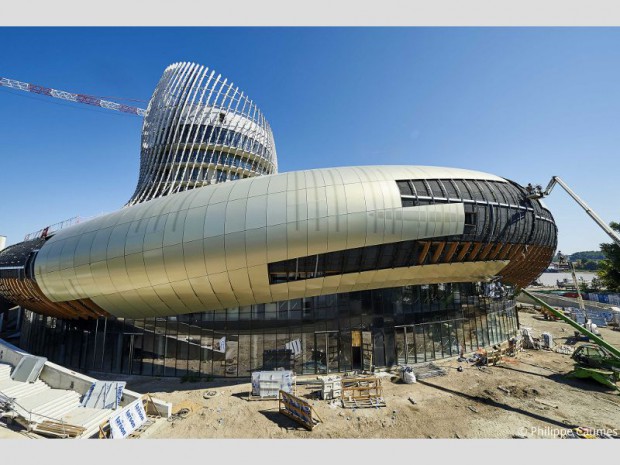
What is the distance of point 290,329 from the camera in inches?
840

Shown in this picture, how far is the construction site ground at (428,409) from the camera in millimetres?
13320

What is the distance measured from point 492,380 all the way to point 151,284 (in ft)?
84.1

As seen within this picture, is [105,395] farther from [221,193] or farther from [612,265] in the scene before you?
[612,265]

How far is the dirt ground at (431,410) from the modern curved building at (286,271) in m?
3.12

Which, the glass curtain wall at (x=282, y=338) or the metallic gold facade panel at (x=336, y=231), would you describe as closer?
the metallic gold facade panel at (x=336, y=231)

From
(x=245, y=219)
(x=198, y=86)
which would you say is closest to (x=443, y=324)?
(x=245, y=219)

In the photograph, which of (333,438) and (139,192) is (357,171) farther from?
(139,192)

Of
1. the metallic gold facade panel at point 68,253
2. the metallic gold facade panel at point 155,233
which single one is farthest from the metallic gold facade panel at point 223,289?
the metallic gold facade panel at point 68,253

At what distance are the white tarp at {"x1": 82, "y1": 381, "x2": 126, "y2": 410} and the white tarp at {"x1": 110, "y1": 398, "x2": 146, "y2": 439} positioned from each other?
2665 mm

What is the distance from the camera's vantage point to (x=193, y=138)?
47406mm

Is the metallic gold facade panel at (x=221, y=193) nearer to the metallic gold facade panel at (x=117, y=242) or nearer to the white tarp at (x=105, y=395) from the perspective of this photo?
the metallic gold facade panel at (x=117, y=242)

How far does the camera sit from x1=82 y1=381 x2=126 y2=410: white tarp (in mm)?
16078

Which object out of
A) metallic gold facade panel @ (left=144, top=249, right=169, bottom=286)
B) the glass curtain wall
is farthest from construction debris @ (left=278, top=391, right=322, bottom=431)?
metallic gold facade panel @ (left=144, top=249, right=169, bottom=286)

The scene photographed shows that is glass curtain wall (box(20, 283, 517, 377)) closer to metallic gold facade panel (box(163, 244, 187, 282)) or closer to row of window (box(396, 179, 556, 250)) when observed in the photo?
metallic gold facade panel (box(163, 244, 187, 282))
